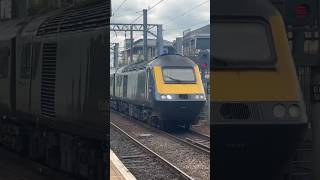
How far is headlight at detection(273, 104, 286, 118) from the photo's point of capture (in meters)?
3.15

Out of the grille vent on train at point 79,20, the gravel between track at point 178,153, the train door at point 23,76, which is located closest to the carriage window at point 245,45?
the gravel between track at point 178,153

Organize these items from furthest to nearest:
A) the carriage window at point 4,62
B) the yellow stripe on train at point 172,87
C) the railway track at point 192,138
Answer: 1. the carriage window at point 4,62
2. the yellow stripe on train at point 172,87
3. the railway track at point 192,138

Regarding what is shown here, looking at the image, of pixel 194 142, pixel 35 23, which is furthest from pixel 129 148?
pixel 35 23

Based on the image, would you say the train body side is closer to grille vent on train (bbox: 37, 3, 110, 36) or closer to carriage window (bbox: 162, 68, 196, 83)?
grille vent on train (bbox: 37, 3, 110, 36)

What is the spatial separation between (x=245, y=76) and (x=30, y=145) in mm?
4752

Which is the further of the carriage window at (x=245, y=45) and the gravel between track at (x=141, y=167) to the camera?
the gravel between track at (x=141, y=167)

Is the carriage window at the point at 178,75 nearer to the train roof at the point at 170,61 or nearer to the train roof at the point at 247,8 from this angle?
the train roof at the point at 170,61

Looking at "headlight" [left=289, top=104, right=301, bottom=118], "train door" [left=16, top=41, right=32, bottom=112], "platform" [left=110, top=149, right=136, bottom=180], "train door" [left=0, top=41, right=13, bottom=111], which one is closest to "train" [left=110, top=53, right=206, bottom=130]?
"platform" [left=110, top=149, right=136, bottom=180]

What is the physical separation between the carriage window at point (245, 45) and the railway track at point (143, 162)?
88 cm

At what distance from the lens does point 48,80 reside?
5719 millimetres

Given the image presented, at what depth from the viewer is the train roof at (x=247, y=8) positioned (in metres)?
3.17

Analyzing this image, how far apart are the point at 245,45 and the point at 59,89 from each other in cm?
278

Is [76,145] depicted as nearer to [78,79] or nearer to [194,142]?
[78,79]

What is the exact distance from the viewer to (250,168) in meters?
3.23
